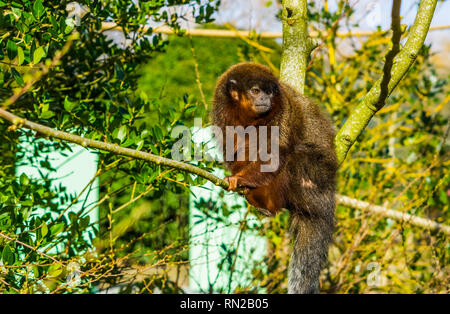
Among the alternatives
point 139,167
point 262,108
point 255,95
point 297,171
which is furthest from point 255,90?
point 139,167

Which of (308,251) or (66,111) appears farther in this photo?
(308,251)

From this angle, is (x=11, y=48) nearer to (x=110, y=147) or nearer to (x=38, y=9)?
(x=38, y=9)

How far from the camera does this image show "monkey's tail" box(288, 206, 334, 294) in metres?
2.79

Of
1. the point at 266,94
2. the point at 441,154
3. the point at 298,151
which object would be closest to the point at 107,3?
the point at 266,94

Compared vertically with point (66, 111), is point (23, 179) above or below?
below

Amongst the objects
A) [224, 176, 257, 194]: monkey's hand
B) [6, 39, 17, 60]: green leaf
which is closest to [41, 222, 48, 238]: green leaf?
[6, 39, 17, 60]: green leaf

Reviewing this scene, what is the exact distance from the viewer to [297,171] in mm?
2773

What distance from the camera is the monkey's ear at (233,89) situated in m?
2.89

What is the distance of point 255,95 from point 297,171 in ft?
1.82

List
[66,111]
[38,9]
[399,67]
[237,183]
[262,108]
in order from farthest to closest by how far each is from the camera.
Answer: [262,108] < [237,183] < [66,111] < [399,67] < [38,9]

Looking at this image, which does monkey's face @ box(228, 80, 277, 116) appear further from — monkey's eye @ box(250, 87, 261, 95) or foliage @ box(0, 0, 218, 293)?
foliage @ box(0, 0, 218, 293)

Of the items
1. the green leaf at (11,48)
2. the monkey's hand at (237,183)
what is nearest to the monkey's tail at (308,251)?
the monkey's hand at (237,183)

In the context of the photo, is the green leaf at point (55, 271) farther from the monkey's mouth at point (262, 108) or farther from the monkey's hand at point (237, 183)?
the monkey's mouth at point (262, 108)

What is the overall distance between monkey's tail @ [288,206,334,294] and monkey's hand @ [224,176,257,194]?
0.46 m
